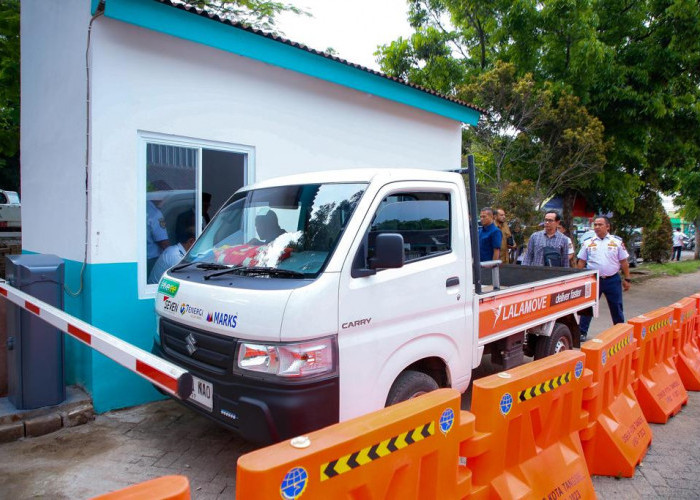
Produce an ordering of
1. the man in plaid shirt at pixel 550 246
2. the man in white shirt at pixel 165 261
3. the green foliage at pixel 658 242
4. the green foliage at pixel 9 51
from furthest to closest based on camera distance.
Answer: the green foliage at pixel 658 242
the green foliage at pixel 9 51
the man in plaid shirt at pixel 550 246
the man in white shirt at pixel 165 261

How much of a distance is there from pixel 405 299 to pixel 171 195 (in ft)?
10.5

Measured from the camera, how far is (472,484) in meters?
2.61

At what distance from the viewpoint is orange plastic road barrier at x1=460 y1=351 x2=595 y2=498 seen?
2.61 metres

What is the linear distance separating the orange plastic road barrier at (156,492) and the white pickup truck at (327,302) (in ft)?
3.70

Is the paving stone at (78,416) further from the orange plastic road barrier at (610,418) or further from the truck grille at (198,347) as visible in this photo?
the orange plastic road barrier at (610,418)

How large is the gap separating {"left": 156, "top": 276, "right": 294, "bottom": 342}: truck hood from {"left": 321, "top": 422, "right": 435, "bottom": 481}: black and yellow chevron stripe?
0.91 meters

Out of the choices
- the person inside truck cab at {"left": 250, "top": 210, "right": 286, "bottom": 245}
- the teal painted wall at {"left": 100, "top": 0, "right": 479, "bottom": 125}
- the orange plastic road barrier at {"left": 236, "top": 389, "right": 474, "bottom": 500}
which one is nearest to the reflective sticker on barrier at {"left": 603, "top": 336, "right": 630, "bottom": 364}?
the orange plastic road barrier at {"left": 236, "top": 389, "right": 474, "bottom": 500}

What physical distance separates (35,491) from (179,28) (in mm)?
4146

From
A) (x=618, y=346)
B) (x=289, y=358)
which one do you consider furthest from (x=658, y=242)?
(x=289, y=358)

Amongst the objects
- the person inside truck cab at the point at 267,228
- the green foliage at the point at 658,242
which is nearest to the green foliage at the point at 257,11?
the person inside truck cab at the point at 267,228

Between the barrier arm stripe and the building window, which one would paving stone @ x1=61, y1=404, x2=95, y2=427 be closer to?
the building window

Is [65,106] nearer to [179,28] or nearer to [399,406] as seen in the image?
[179,28]

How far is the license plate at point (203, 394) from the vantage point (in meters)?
2.98

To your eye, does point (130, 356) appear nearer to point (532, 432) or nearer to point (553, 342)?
point (532, 432)
